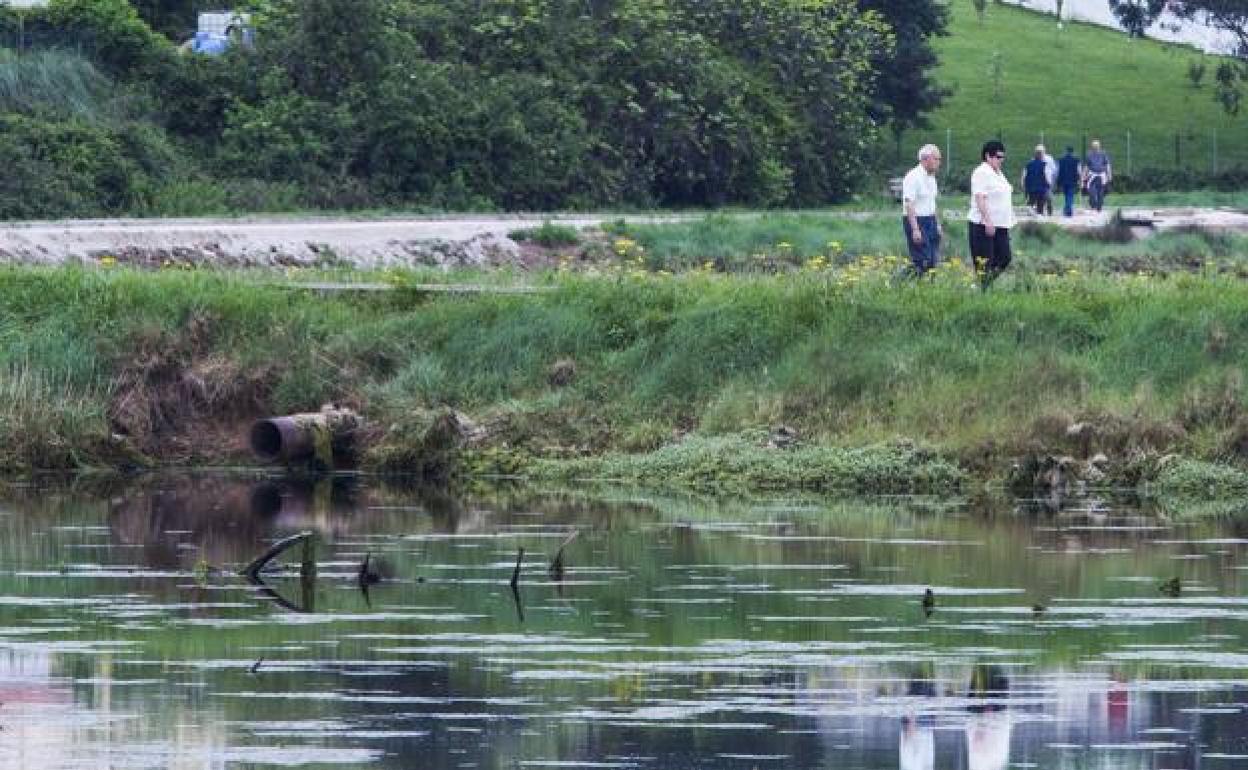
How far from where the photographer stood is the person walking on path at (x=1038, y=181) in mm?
58562

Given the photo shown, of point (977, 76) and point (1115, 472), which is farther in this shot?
point (977, 76)

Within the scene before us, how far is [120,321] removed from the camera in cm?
2936

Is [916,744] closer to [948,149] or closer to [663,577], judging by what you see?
[663,577]

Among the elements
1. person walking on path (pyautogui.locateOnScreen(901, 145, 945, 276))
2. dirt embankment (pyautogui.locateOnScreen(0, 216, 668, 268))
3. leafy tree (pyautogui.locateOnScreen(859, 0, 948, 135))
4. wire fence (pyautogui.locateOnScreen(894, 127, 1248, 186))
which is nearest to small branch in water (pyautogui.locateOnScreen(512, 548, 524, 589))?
person walking on path (pyautogui.locateOnScreen(901, 145, 945, 276))

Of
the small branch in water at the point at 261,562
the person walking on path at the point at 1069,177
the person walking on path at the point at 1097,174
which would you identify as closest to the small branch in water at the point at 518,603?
the small branch in water at the point at 261,562

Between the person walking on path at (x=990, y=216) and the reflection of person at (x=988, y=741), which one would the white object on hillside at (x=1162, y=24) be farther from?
the reflection of person at (x=988, y=741)

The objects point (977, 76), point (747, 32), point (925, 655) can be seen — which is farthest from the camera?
point (977, 76)

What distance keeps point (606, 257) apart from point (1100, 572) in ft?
83.5

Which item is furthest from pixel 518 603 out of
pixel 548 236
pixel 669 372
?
pixel 548 236

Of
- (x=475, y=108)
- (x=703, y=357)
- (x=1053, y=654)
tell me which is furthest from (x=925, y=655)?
(x=475, y=108)

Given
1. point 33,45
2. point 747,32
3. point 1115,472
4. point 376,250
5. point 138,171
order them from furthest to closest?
point 747,32, point 33,45, point 138,171, point 376,250, point 1115,472

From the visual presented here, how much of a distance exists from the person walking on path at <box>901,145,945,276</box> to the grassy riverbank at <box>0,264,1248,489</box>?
56cm

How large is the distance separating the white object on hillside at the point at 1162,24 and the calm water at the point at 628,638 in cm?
7203

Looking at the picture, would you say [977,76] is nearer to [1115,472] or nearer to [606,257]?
[606,257]
